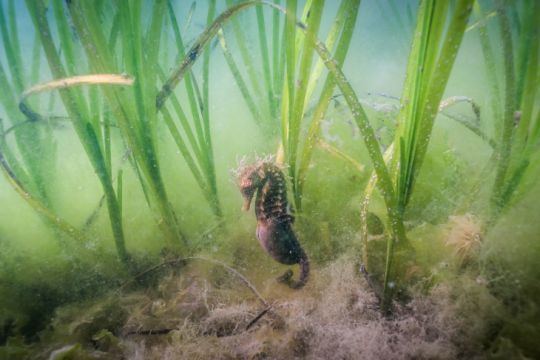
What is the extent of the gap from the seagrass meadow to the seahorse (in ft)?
0.04

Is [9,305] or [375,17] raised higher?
[375,17]

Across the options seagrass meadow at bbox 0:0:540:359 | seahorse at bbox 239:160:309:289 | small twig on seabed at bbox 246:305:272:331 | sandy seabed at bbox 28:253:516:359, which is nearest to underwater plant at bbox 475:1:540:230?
seagrass meadow at bbox 0:0:540:359

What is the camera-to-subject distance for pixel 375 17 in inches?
348

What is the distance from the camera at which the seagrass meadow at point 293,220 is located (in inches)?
69.7

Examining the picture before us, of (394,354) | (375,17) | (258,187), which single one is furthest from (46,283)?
(375,17)

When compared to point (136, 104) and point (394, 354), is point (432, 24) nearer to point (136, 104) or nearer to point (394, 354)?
point (394, 354)

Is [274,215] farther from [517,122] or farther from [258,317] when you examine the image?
[517,122]

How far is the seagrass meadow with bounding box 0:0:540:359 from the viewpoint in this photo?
1770mm

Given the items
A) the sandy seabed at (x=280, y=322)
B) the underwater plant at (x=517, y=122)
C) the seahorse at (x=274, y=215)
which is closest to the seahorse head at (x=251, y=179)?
the seahorse at (x=274, y=215)

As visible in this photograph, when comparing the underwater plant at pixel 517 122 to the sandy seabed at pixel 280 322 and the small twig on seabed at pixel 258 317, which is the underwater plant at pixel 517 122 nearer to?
the sandy seabed at pixel 280 322

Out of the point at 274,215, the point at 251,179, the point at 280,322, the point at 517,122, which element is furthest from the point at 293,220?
the point at 517,122

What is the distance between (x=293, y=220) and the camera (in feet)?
7.71

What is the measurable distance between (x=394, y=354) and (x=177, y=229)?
1.92 meters

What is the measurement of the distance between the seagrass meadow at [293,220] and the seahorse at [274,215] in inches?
0.5
